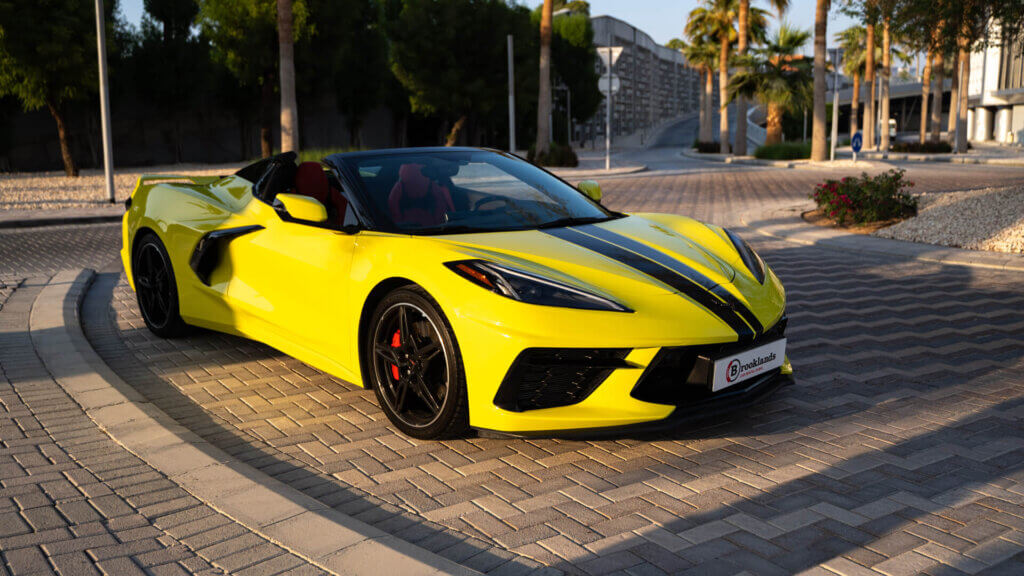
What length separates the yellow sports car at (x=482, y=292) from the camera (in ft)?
12.3

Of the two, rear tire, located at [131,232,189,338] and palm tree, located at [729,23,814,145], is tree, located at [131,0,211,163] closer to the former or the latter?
palm tree, located at [729,23,814,145]

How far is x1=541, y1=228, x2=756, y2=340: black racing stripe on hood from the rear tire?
2.98 metres

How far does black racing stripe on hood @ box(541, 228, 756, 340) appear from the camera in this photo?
4.00 meters

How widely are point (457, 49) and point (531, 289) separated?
3965 cm

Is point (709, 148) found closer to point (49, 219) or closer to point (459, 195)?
point (49, 219)

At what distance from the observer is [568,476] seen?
3820mm

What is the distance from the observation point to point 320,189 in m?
5.11

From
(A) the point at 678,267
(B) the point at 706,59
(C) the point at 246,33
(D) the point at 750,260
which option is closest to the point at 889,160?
(B) the point at 706,59

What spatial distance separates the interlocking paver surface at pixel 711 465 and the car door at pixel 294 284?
0.35m

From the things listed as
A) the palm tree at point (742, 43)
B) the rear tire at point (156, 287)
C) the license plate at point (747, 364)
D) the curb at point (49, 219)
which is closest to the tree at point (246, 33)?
the curb at point (49, 219)

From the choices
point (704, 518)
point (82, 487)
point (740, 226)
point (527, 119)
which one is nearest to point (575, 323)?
point (704, 518)

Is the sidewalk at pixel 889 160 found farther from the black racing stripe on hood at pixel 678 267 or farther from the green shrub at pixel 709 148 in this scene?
the black racing stripe on hood at pixel 678 267

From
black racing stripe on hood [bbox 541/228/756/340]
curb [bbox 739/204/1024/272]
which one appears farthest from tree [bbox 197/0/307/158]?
black racing stripe on hood [bbox 541/228/756/340]

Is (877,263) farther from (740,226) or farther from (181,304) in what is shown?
(181,304)
